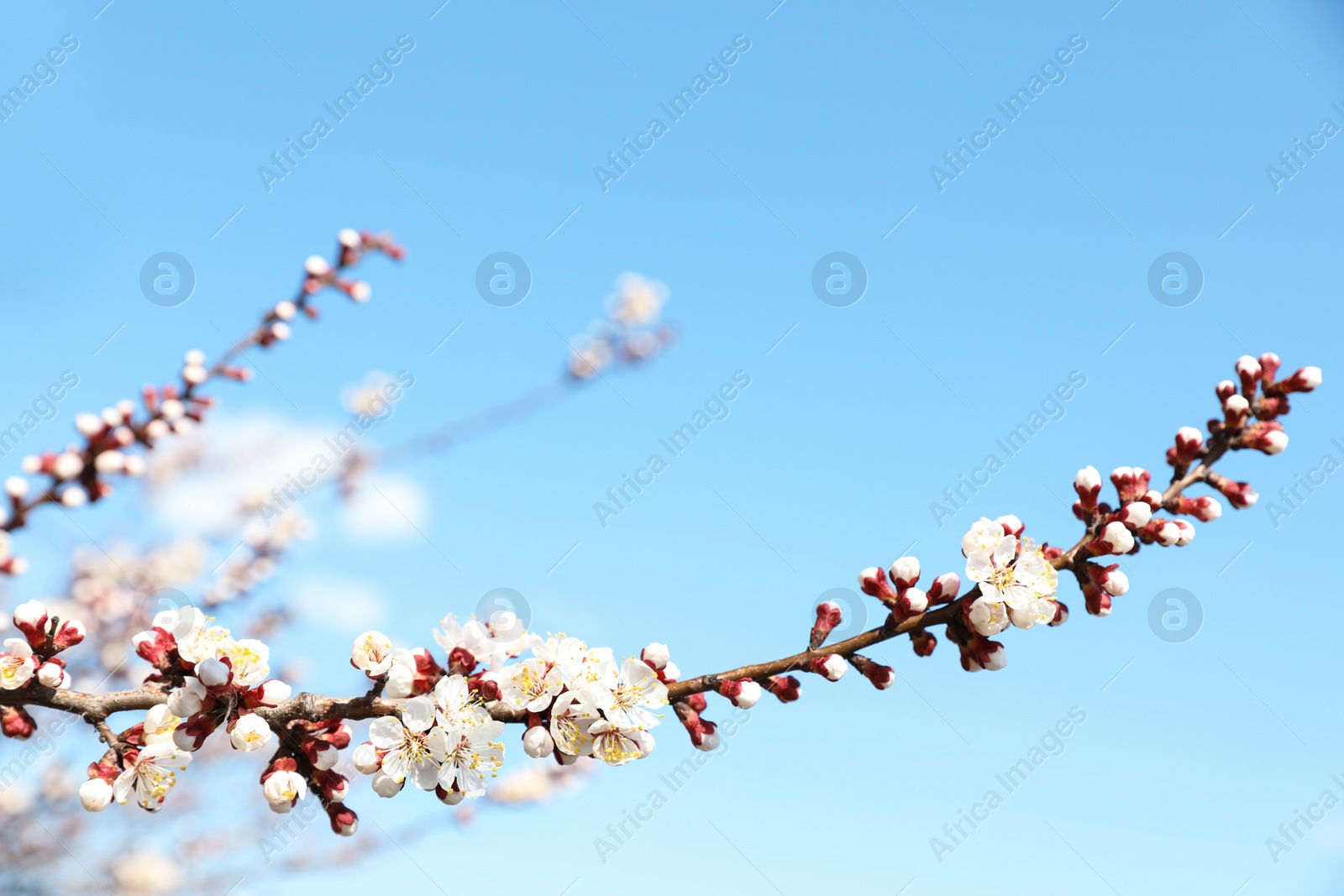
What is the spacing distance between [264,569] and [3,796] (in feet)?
8.86

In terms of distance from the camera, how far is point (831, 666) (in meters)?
2.09

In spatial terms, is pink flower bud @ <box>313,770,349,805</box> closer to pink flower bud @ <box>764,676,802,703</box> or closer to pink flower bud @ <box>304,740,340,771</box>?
pink flower bud @ <box>304,740,340,771</box>

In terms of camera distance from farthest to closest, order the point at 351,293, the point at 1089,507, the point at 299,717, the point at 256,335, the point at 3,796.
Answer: the point at 3,796 → the point at 351,293 → the point at 256,335 → the point at 1089,507 → the point at 299,717

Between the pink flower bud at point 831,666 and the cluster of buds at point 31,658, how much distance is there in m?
1.76

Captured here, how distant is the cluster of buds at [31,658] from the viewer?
1.99 m

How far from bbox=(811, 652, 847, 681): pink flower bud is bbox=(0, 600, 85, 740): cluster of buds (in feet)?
5.76

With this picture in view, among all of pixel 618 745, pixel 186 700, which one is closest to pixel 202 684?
pixel 186 700

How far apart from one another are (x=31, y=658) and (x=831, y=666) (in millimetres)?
1840

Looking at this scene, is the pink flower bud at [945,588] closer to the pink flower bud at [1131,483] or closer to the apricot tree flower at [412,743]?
the pink flower bud at [1131,483]

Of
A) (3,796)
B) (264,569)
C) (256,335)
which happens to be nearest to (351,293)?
(256,335)

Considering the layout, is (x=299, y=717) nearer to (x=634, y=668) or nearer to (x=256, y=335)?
(x=634, y=668)

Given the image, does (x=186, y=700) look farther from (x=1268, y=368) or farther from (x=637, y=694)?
(x=1268, y=368)

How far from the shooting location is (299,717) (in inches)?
78.4

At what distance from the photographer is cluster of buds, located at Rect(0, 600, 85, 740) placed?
1985mm
